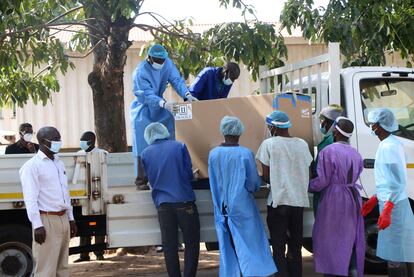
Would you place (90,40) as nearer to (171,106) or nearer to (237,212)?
(171,106)

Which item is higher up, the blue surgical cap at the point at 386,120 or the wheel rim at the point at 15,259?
the blue surgical cap at the point at 386,120

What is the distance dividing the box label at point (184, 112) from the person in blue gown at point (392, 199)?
153cm

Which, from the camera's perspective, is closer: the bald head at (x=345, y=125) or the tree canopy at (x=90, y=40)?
the bald head at (x=345, y=125)

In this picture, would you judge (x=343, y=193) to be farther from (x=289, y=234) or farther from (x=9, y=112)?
(x=9, y=112)

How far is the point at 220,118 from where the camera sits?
6.09 m

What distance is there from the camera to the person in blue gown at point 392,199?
5.68 metres

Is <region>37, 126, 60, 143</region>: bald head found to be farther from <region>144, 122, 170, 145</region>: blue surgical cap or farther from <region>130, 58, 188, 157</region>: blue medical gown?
<region>130, 58, 188, 157</region>: blue medical gown

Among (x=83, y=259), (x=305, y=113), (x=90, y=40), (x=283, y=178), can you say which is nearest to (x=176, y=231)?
(x=283, y=178)

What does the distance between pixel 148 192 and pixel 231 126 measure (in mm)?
932

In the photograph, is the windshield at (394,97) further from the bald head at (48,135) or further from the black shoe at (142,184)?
the bald head at (48,135)

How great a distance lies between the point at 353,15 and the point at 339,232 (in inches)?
123

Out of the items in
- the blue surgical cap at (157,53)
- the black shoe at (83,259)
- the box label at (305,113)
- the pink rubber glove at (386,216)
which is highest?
the blue surgical cap at (157,53)

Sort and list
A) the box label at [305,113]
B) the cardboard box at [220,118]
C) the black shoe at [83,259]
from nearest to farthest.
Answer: the cardboard box at [220,118], the box label at [305,113], the black shoe at [83,259]

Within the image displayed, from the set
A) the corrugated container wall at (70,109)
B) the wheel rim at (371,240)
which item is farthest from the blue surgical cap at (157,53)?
the corrugated container wall at (70,109)
